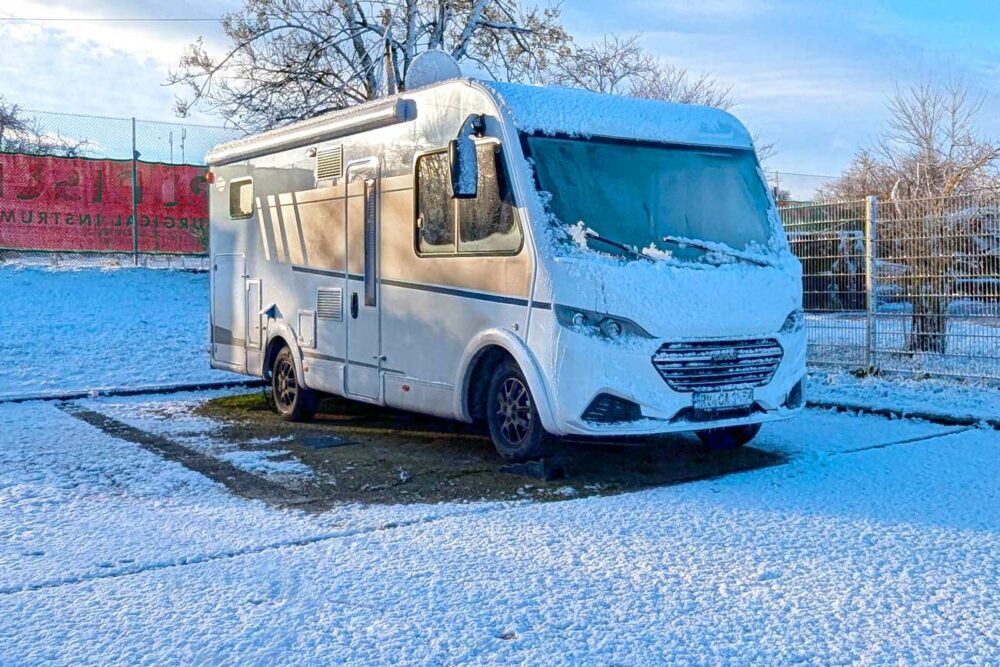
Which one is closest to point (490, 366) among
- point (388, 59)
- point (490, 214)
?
point (490, 214)

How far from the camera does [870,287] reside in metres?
11.5

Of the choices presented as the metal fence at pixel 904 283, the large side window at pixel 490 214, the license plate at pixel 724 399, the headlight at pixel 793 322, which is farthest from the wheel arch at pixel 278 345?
the metal fence at pixel 904 283

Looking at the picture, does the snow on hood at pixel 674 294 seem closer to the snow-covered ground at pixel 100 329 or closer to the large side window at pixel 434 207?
the large side window at pixel 434 207

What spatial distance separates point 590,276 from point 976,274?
5.86 metres

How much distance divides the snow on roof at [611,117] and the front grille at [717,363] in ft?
5.24

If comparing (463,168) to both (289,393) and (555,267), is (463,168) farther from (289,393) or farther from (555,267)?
(289,393)

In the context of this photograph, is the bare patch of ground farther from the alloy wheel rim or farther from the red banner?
the red banner

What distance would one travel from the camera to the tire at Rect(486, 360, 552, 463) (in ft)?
22.6

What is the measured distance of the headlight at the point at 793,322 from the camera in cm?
727

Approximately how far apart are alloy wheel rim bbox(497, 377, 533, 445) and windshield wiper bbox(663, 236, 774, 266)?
4.60ft

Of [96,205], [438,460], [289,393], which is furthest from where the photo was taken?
[96,205]

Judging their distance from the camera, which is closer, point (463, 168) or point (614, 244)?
point (614, 244)

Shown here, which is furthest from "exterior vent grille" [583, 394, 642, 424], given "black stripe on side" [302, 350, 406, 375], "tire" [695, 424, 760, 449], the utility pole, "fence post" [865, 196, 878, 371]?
the utility pole

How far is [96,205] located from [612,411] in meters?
15.0
